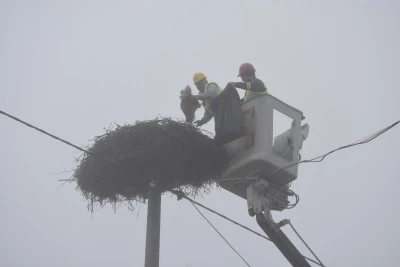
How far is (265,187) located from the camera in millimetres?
8672

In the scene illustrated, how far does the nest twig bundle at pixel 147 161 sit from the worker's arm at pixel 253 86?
878 mm

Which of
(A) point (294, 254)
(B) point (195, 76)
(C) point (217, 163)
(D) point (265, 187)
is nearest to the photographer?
(A) point (294, 254)

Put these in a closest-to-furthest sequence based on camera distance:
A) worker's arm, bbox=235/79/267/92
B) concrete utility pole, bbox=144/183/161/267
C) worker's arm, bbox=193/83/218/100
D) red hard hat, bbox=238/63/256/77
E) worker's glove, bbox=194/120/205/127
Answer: concrete utility pole, bbox=144/183/161/267, worker's arm, bbox=235/79/267/92, red hard hat, bbox=238/63/256/77, worker's arm, bbox=193/83/218/100, worker's glove, bbox=194/120/205/127

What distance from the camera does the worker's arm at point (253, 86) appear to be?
941 centimetres

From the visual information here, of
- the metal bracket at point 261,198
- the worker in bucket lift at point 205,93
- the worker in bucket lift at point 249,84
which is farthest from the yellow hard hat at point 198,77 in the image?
the metal bracket at point 261,198

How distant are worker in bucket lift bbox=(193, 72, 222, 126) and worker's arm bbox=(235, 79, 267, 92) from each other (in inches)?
20.3

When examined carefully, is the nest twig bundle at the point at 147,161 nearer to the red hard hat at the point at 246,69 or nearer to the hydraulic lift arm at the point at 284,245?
the red hard hat at the point at 246,69

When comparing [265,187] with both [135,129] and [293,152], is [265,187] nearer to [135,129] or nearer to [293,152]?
[293,152]

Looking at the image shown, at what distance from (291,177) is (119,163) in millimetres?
2357

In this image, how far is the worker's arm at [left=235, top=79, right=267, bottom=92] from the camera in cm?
941

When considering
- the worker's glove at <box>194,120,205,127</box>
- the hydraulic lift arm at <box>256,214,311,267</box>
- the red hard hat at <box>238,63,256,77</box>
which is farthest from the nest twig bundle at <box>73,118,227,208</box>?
the hydraulic lift arm at <box>256,214,311,267</box>

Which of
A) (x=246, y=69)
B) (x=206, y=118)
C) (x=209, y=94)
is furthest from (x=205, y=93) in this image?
(x=246, y=69)

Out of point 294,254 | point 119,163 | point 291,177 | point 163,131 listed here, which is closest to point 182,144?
point 163,131

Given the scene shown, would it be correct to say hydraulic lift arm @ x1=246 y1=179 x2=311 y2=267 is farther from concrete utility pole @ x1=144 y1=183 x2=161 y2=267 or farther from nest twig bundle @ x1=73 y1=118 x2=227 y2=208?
concrete utility pole @ x1=144 y1=183 x2=161 y2=267
